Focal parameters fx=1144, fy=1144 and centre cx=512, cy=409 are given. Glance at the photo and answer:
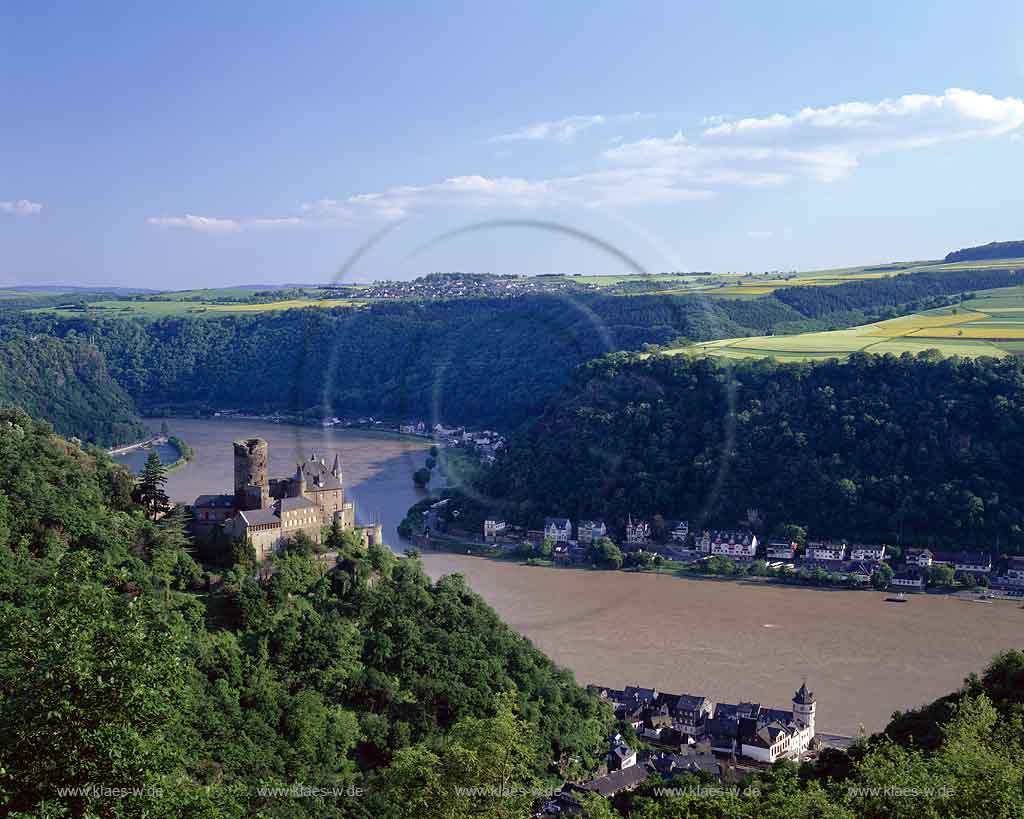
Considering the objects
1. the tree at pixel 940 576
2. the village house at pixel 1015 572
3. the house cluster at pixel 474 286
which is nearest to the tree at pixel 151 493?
the tree at pixel 940 576

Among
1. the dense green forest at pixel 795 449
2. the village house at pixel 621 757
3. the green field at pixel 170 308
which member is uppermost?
the green field at pixel 170 308

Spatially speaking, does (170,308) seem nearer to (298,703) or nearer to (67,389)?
(67,389)

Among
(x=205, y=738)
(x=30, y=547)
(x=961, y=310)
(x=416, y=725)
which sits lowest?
(x=416, y=725)

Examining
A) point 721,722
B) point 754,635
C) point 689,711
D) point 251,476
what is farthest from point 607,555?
point 251,476

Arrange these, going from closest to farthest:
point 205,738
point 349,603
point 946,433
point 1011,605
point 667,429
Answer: point 205,738 → point 349,603 → point 1011,605 → point 946,433 → point 667,429

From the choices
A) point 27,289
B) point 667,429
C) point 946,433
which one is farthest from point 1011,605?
point 27,289

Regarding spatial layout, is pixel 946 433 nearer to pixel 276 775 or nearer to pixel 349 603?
pixel 349 603

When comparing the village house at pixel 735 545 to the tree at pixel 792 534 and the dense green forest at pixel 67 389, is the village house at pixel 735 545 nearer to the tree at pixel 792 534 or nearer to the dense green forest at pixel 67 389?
the tree at pixel 792 534

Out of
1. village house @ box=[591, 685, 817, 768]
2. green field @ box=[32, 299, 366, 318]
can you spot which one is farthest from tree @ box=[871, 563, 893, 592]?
green field @ box=[32, 299, 366, 318]
